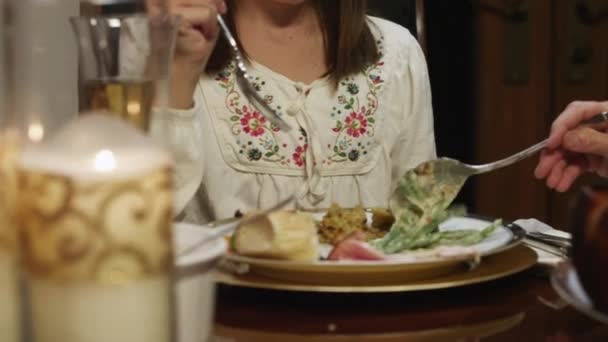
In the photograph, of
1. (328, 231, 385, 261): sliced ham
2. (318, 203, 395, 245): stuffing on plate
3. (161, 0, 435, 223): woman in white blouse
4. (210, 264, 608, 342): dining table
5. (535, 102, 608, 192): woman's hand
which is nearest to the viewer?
(210, 264, 608, 342): dining table

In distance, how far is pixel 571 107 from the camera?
1275 millimetres

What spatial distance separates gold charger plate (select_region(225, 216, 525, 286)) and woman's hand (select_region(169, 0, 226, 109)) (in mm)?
269

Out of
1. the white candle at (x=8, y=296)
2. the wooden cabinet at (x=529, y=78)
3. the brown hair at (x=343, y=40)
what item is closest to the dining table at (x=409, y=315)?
the white candle at (x=8, y=296)

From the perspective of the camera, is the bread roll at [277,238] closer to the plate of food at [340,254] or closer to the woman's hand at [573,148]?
the plate of food at [340,254]

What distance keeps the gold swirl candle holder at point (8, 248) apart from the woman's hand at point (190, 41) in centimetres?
42

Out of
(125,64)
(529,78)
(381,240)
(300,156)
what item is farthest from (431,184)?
(529,78)

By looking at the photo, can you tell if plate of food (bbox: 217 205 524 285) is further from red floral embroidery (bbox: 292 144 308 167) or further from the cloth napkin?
red floral embroidery (bbox: 292 144 308 167)

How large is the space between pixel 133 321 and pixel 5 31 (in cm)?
19

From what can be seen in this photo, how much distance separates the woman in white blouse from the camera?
1.62 m

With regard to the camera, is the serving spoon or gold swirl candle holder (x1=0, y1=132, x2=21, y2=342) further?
the serving spoon

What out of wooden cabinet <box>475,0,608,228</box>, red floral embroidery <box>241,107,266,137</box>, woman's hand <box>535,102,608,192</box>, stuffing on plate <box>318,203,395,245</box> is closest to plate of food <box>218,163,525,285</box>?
stuffing on plate <box>318,203,395,245</box>

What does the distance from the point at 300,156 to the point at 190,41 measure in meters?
0.48

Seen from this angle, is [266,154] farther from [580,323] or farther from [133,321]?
[133,321]

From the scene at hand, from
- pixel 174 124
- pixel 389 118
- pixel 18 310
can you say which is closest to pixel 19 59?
pixel 18 310
